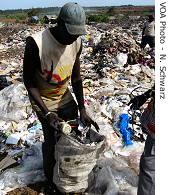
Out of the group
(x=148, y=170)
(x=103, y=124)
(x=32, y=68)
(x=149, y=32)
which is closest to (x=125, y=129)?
(x=103, y=124)

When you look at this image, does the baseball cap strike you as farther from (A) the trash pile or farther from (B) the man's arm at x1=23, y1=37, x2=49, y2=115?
(A) the trash pile

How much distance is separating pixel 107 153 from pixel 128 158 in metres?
0.27

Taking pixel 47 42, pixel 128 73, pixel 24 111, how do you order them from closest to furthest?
pixel 47 42 < pixel 24 111 < pixel 128 73

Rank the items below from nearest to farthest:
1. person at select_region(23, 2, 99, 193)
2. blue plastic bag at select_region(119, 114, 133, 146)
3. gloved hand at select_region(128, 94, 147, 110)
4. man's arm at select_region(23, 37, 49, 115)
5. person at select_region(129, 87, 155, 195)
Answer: person at select_region(129, 87, 155, 195), gloved hand at select_region(128, 94, 147, 110), person at select_region(23, 2, 99, 193), man's arm at select_region(23, 37, 49, 115), blue plastic bag at select_region(119, 114, 133, 146)

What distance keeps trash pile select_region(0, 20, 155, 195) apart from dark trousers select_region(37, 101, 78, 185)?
264mm

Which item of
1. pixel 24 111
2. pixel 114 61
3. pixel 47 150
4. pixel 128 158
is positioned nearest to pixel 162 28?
pixel 47 150

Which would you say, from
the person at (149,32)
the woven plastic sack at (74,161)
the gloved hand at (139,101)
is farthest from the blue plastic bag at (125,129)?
the person at (149,32)

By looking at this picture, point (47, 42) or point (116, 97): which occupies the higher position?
point (47, 42)

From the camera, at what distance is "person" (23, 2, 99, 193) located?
3.00 meters

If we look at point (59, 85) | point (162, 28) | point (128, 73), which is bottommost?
point (128, 73)

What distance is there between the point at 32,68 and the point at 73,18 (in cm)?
52

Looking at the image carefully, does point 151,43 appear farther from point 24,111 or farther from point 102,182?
point 102,182

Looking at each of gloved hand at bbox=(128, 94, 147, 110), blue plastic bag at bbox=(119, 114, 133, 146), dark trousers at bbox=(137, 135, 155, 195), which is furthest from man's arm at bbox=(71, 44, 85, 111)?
blue plastic bag at bbox=(119, 114, 133, 146)

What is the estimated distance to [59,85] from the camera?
3.43m
